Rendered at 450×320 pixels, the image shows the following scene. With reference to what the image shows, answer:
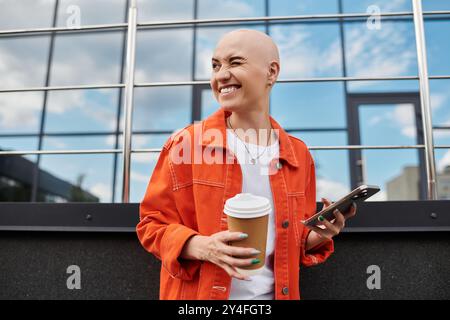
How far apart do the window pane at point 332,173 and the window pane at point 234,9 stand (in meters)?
2.40

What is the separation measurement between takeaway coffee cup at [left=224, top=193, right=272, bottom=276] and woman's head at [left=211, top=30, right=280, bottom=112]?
0.30 m

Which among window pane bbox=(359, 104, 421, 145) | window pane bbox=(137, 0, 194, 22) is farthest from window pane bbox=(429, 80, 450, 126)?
window pane bbox=(137, 0, 194, 22)

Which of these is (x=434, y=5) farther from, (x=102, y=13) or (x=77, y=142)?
(x=77, y=142)

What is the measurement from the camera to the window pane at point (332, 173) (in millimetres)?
5359

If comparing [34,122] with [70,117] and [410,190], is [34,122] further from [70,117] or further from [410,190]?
[410,190]

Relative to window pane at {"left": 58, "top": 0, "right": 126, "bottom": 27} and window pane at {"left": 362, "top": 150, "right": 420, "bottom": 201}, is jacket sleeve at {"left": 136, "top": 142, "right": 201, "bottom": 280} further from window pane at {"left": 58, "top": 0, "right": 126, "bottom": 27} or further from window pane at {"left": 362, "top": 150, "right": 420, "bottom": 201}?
window pane at {"left": 58, "top": 0, "right": 126, "bottom": 27}

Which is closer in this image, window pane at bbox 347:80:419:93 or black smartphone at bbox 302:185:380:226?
black smartphone at bbox 302:185:380:226

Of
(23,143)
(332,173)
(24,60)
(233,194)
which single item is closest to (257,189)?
(233,194)

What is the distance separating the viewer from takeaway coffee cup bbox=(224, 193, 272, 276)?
80 centimetres

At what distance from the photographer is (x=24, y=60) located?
6.05 m

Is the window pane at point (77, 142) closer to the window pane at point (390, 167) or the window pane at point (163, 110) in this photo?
the window pane at point (163, 110)

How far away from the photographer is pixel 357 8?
5.55 meters

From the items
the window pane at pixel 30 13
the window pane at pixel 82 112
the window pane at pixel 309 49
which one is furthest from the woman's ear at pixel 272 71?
the window pane at pixel 30 13

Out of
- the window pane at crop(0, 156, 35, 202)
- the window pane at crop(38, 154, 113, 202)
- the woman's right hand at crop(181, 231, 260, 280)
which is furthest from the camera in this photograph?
the window pane at crop(0, 156, 35, 202)
